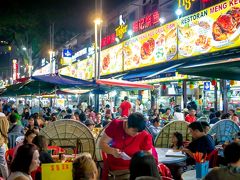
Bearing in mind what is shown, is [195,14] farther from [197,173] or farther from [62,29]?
[62,29]

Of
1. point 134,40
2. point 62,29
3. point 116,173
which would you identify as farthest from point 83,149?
point 62,29

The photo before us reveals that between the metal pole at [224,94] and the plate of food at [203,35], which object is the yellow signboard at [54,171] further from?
the metal pole at [224,94]

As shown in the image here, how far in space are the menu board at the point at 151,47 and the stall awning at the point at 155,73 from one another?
1.37ft

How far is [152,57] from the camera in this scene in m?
16.5

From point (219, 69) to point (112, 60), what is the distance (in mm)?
15458

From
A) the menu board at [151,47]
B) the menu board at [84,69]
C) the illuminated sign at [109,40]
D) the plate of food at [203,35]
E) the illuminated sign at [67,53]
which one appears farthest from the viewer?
the illuminated sign at [67,53]

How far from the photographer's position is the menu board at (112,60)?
20.1 meters

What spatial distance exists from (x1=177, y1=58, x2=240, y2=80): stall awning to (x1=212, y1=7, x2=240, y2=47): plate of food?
4.84m

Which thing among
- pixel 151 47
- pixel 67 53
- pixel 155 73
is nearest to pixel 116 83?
pixel 155 73

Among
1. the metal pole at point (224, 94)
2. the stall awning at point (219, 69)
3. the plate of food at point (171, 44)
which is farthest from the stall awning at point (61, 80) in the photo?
the metal pole at point (224, 94)

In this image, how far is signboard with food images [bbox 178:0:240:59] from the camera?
1156cm

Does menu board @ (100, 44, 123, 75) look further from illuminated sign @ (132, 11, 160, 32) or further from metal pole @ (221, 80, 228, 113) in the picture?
metal pole @ (221, 80, 228, 113)

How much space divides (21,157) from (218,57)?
10.4 m

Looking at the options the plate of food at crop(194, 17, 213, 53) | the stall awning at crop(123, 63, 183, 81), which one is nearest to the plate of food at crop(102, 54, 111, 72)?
the stall awning at crop(123, 63, 183, 81)
